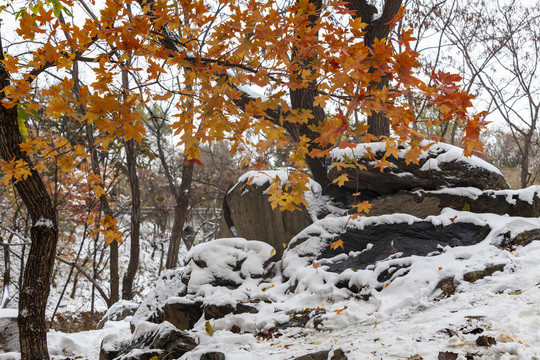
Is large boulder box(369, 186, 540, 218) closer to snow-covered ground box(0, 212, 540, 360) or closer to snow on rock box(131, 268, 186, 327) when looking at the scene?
snow-covered ground box(0, 212, 540, 360)

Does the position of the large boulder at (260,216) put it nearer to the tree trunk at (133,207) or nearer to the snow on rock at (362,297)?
the snow on rock at (362,297)

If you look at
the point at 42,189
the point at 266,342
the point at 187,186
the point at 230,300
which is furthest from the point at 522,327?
the point at 187,186

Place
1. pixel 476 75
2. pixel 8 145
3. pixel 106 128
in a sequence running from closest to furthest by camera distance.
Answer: pixel 106 128 → pixel 8 145 → pixel 476 75

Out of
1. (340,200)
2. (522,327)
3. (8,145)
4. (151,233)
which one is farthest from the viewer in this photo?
(151,233)

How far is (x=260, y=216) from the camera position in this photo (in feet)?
20.9

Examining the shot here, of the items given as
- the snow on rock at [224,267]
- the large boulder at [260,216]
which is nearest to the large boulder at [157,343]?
the snow on rock at [224,267]

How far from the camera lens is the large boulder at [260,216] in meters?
5.98

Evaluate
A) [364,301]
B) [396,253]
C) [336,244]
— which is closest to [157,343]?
[364,301]

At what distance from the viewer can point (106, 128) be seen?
210cm

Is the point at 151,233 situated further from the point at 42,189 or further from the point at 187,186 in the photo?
the point at 42,189

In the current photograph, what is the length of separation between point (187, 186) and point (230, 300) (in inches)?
196

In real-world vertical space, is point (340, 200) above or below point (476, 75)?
below

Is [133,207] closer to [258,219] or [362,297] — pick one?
[258,219]

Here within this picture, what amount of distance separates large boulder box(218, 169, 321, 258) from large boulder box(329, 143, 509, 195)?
0.98 meters
